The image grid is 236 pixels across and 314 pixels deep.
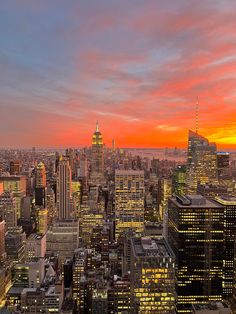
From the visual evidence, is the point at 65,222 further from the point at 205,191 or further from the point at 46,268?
the point at 205,191

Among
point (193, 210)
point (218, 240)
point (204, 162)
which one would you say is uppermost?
point (204, 162)

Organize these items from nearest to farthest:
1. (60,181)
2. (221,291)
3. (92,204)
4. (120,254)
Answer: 1. (221,291)
2. (120,254)
3. (92,204)
4. (60,181)

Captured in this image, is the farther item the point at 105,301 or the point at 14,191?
the point at 14,191

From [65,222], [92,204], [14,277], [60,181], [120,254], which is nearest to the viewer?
[14,277]

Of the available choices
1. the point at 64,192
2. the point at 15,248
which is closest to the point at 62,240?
the point at 15,248

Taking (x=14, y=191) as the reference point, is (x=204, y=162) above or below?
above

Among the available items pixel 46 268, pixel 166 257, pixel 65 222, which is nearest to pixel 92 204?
pixel 65 222

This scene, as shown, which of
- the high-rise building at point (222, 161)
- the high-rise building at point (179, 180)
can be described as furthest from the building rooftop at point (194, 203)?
the high-rise building at point (222, 161)
